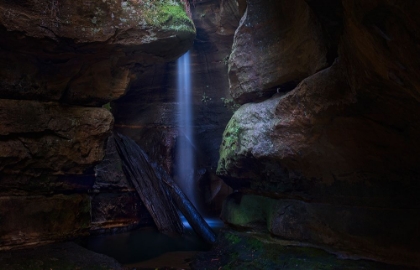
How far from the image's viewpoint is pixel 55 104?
430 cm

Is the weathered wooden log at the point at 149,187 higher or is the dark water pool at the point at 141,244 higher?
the weathered wooden log at the point at 149,187

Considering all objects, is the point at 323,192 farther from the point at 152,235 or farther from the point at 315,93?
the point at 152,235

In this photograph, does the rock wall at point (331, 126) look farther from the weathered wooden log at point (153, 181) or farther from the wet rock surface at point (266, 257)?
the weathered wooden log at point (153, 181)

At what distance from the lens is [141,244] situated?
6.65m

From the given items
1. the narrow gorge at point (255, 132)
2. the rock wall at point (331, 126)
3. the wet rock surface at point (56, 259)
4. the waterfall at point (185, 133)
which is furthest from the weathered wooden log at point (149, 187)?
the wet rock surface at point (56, 259)

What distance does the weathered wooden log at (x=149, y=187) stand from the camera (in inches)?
324

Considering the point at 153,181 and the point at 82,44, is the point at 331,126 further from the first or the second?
the point at 153,181

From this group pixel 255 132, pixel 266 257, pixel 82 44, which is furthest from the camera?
pixel 255 132

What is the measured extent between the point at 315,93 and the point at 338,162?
968 mm

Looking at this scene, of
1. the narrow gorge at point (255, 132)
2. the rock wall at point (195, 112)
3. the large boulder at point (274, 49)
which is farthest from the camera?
the rock wall at point (195, 112)

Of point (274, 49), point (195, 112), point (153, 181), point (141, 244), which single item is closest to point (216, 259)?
point (141, 244)

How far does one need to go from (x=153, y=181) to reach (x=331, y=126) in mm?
6256

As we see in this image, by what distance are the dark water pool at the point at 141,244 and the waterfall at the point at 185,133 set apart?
3468 mm

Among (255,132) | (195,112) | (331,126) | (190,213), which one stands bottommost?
(190,213)
